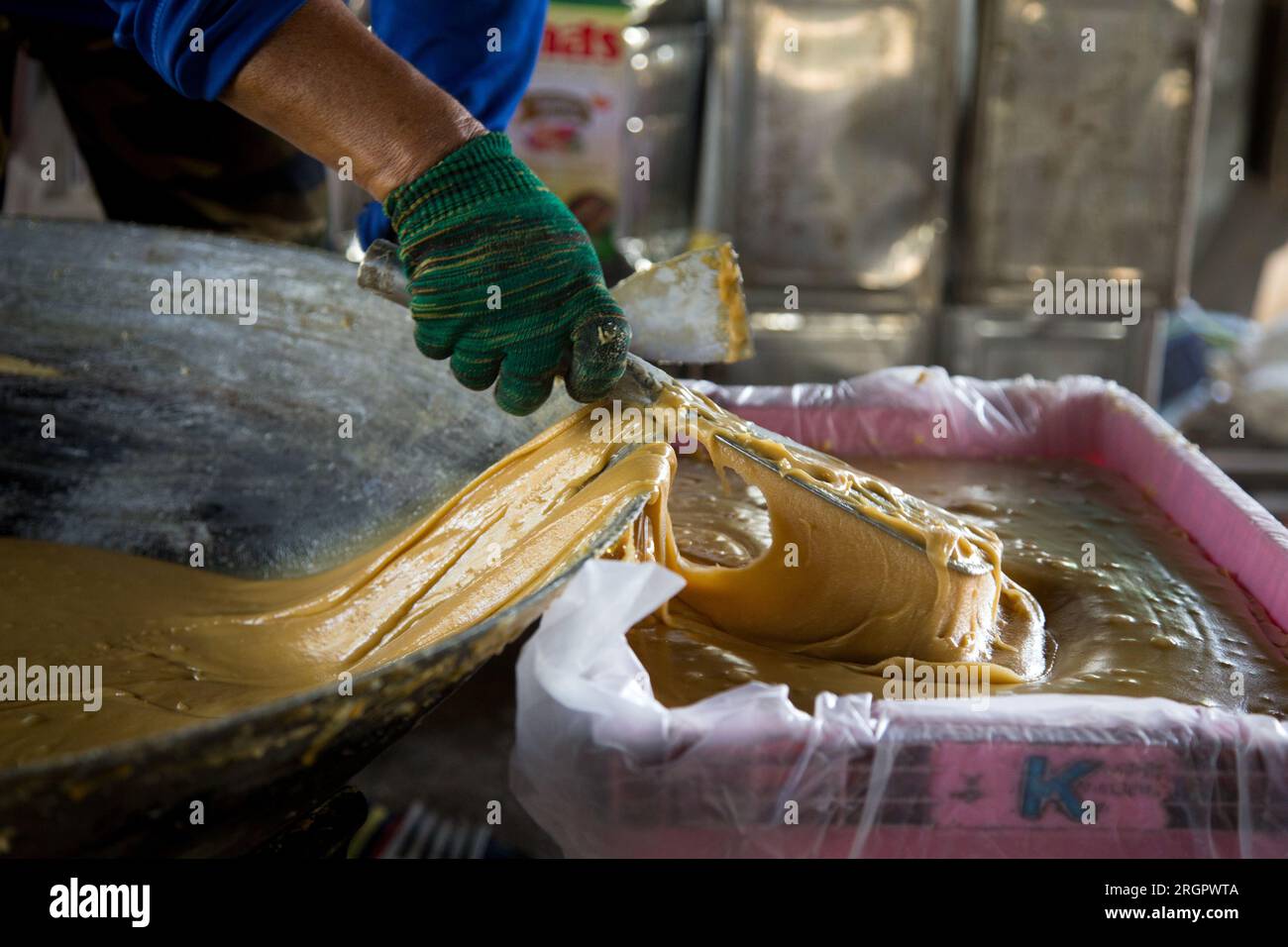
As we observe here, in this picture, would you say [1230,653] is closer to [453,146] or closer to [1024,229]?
[453,146]

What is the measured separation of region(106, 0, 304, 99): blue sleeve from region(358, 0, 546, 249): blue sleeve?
55cm

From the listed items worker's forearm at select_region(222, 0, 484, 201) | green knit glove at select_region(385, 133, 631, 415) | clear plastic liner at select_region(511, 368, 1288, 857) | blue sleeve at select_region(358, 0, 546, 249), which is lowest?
clear plastic liner at select_region(511, 368, 1288, 857)

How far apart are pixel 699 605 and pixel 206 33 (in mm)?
797

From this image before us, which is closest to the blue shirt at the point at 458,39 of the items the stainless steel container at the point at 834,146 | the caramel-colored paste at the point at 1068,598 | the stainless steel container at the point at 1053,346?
the caramel-colored paste at the point at 1068,598

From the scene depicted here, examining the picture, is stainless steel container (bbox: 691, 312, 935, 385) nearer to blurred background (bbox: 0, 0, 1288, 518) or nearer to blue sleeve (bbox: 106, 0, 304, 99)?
blurred background (bbox: 0, 0, 1288, 518)

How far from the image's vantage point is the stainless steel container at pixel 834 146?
10.5 ft

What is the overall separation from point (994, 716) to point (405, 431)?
1011 mm

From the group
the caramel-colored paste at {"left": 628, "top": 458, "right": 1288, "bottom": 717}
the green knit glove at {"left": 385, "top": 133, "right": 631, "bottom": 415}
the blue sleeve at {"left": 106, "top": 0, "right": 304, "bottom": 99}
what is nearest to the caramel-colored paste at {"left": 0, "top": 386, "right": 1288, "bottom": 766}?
the caramel-colored paste at {"left": 628, "top": 458, "right": 1288, "bottom": 717}

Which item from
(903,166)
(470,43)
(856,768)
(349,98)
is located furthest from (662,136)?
(856,768)

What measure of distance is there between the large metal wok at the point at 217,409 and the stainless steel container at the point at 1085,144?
2219 mm

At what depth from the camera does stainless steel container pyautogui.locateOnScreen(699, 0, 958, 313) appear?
3.19 m

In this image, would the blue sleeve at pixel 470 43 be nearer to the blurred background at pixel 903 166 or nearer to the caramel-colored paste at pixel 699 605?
the caramel-colored paste at pixel 699 605
